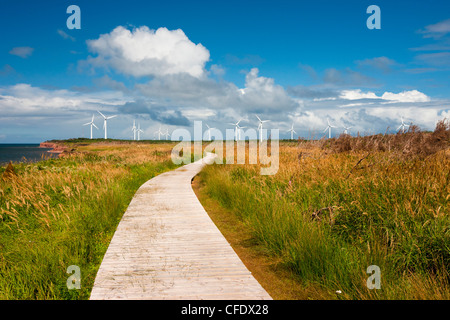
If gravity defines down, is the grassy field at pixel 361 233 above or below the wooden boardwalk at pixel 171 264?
above

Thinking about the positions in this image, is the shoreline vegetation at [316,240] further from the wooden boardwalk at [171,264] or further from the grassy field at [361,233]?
the wooden boardwalk at [171,264]

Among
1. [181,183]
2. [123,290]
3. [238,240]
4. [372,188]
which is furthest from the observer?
[181,183]

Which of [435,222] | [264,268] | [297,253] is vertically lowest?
[264,268]

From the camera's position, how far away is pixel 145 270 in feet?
14.6

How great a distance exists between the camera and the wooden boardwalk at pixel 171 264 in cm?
382

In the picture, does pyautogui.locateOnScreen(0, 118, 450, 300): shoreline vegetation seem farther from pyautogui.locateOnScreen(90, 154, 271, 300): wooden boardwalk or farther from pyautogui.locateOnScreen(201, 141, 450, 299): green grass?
pyautogui.locateOnScreen(90, 154, 271, 300): wooden boardwalk

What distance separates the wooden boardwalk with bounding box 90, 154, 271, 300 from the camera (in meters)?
3.82

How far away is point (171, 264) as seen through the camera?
15.5 feet

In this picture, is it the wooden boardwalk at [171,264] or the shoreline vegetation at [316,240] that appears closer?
the wooden boardwalk at [171,264]

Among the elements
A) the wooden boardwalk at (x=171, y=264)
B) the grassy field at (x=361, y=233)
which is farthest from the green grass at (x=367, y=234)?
the wooden boardwalk at (x=171, y=264)
